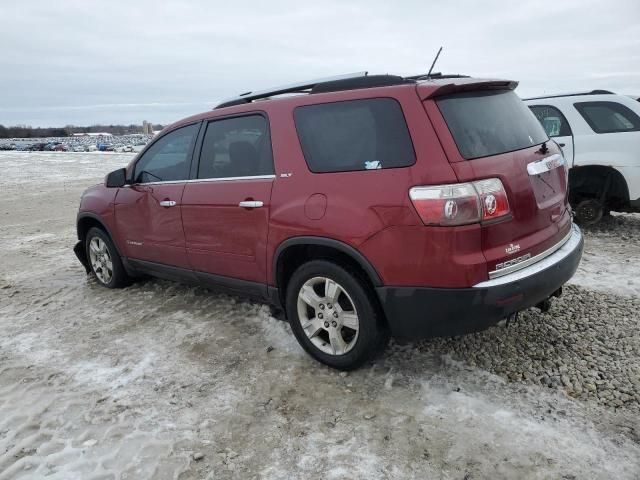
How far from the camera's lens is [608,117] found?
6371mm

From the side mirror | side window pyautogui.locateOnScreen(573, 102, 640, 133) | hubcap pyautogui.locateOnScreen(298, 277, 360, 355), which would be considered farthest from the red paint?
side window pyautogui.locateOnScreen(573, 102, 640, 133)

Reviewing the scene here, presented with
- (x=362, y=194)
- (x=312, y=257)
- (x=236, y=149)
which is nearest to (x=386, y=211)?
(x=362, y=194)

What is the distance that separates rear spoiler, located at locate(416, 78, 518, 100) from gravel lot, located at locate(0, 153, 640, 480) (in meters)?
→ 1.78

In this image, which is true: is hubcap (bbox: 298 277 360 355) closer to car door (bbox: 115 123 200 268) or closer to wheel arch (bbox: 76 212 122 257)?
car door (bbox: 115 123 200 268)

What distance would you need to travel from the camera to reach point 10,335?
4309 mm

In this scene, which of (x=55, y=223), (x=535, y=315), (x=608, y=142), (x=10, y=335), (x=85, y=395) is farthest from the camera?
(x=55, y=223)

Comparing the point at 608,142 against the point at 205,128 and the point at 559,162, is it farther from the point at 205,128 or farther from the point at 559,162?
the point at 205,128

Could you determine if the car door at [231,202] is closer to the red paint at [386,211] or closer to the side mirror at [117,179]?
the red paint at [386,211]

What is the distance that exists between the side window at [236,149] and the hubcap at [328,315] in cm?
88

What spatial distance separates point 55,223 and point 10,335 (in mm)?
6109

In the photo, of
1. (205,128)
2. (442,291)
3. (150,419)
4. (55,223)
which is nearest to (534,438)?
(442,291)

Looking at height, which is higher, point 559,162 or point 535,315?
point 559,162

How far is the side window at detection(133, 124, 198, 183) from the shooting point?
4211mm

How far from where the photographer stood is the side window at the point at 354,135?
2.82 meters
